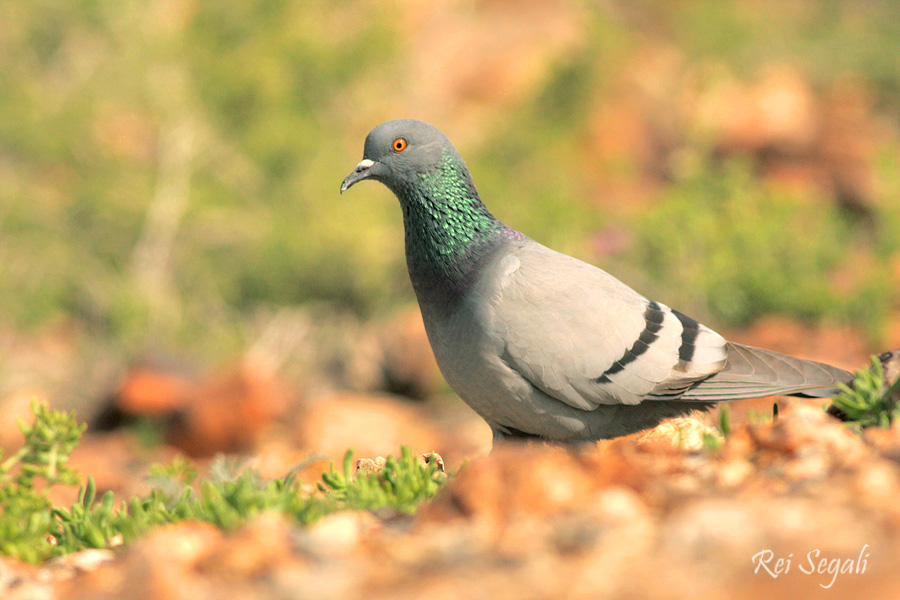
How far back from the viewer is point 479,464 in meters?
2.20

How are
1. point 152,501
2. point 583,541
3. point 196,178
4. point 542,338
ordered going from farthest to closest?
point 196,178 < point 542,338 < point 152,501 < point 583,541

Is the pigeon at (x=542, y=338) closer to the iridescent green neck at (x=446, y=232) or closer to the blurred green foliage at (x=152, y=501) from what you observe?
the iridescent green neck at (x=446, y=232)

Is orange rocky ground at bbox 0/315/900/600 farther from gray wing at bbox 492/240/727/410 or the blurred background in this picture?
the blurred background

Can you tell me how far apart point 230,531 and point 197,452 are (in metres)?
4.48

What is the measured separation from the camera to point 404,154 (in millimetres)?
3635

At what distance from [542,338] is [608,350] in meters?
0.29

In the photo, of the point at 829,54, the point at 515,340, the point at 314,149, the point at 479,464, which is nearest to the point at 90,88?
the point at 314,149

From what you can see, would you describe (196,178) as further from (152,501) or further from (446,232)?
(152,501)

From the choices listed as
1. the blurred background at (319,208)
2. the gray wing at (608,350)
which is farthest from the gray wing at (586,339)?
the blurred background at (319,208)

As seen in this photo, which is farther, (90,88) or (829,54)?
(829,54)

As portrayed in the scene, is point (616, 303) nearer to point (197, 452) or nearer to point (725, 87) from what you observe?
point (197, 452)

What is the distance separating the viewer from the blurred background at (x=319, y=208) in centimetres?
679

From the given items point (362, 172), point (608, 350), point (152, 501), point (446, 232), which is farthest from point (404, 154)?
point (152, 501)

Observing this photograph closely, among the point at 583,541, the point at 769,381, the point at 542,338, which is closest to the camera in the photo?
the point at 583,541
